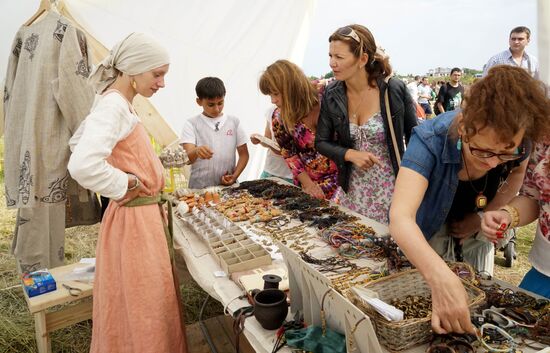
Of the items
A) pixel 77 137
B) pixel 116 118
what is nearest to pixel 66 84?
pixel 77 137

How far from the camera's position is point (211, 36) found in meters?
4.29

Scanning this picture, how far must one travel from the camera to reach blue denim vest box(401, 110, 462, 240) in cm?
141

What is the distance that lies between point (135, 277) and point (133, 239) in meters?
0.17

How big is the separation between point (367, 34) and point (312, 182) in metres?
1.04

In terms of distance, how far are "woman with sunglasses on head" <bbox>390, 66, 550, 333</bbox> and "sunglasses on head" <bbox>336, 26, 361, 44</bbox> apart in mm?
934

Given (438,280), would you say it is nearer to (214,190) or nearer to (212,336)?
(212,336)

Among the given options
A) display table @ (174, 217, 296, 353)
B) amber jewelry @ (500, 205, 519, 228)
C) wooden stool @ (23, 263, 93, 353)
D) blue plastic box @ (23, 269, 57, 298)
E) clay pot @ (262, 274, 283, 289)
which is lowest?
wooden stool @ (23, 263, 93, 353)

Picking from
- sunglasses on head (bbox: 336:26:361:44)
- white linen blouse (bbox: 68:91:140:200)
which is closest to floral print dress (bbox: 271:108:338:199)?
sunglasses on head (bbox: 336:26:361:44)

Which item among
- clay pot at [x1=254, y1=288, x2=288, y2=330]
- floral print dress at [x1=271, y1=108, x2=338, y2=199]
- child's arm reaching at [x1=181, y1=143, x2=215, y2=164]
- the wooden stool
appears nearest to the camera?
clay pot at [x1=254, y1=288, x2=288, y2=330]

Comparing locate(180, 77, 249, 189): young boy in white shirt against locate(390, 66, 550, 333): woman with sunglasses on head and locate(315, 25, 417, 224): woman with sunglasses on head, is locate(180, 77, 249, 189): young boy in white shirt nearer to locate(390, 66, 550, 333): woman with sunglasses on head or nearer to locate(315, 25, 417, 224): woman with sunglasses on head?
locate(315, 25, 417, 224): woman with sunglasses on head

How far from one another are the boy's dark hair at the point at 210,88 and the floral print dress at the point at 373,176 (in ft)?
3.74

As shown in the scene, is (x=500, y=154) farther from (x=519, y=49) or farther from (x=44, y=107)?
(x=519, y=49)

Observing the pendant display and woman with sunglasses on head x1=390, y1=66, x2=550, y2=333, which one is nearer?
woman with sunglasses on head x1=390, y1=66, x2=550, y2=333

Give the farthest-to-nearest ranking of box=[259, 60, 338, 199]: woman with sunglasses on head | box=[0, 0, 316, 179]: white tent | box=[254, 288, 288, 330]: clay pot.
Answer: box=[0, 0, 316, 179]: white tent < box=[259, 60, 338, 199]: woman with sunglasses on head < box=[254, 288, 288, 330]: clay pot
